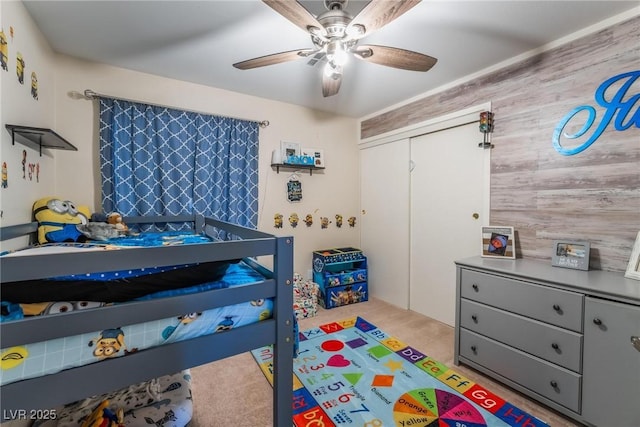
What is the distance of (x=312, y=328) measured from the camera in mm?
2621

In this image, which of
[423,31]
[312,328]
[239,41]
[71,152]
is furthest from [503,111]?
[71,152]

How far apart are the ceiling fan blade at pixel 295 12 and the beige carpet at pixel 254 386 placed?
2.07m

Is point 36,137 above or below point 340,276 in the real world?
above

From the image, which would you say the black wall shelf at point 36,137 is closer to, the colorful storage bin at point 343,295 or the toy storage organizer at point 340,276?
the toy storage organizer at point 340,276

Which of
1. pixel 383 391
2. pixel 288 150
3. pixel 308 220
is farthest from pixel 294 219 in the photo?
pixel 383 391

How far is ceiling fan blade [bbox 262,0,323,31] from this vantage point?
115 cm

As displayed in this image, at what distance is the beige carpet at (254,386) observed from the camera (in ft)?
5.05

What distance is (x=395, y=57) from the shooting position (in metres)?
1.60

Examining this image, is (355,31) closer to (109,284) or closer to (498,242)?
(109,284)

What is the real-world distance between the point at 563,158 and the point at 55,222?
A: 11.3 feet

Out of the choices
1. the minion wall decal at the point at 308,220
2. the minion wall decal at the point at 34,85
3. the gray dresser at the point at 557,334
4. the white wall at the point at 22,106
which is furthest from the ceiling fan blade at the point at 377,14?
the minion wall decal at the point at 308,220

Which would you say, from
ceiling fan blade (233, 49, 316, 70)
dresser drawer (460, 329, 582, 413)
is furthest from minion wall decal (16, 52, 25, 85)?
dresser drawer (460, 329, 582, 413)

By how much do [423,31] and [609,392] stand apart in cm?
229

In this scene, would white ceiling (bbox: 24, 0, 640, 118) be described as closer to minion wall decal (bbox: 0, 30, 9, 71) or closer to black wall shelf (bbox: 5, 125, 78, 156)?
minion wall decal (bbox: 0, 30, 9, 71)
